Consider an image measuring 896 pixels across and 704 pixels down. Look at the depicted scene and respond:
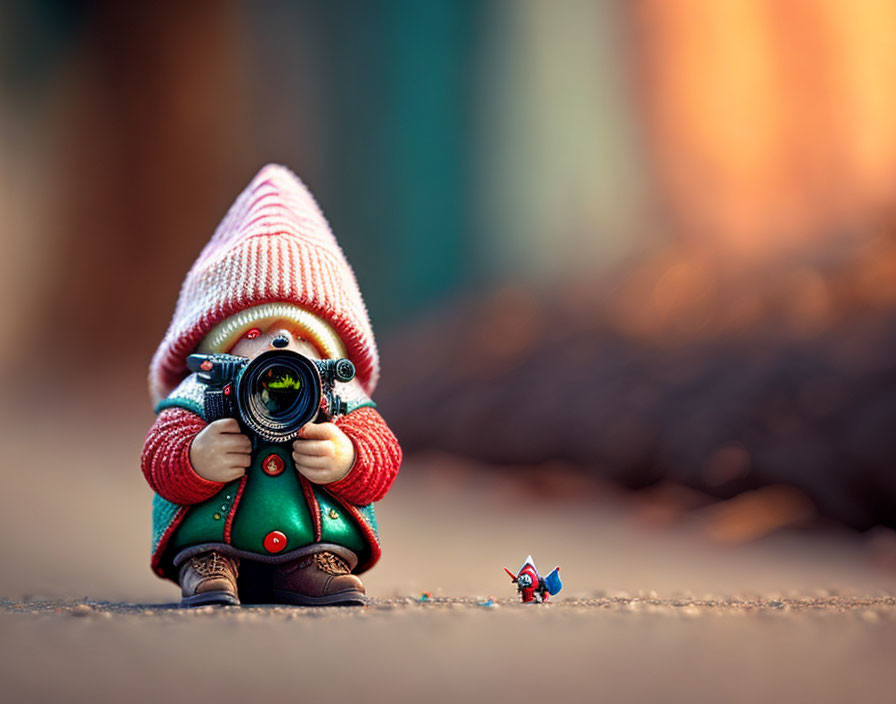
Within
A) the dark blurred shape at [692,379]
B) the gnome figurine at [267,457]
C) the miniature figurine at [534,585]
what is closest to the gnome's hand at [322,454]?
the gnome figurine at [267,457]

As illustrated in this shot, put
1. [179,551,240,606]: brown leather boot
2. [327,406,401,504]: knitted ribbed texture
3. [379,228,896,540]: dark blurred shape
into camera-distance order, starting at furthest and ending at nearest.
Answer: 1. [379,228,896,540]: dark blurred shape
2. [327,406,401,504]: knitted ribbed texture
3. [179,551,240,606]: brown leather boot

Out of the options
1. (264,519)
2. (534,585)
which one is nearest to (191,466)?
(264,519)

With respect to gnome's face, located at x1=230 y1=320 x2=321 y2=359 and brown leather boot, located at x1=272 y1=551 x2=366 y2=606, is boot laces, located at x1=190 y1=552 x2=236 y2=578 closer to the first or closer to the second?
brown leather boot, located at x1=272 y1=551 x2=366 y2=606

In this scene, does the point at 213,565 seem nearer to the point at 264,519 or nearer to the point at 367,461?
the point at 264,519

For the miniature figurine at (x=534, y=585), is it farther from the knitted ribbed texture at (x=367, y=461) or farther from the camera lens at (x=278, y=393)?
the camera lens at (x=278, y=393)

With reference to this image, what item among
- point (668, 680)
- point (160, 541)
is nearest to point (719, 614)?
point (668, 680)

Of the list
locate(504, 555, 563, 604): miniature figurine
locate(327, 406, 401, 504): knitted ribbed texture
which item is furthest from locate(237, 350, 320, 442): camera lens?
locate(504, 555, 563, 604): miniature figurine
